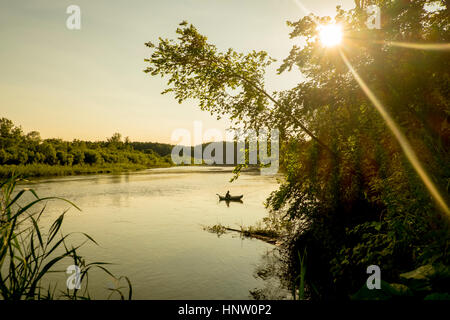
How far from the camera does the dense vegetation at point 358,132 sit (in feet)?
13.8

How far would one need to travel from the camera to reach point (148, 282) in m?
9.62

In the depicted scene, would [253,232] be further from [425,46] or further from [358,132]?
[425,46]

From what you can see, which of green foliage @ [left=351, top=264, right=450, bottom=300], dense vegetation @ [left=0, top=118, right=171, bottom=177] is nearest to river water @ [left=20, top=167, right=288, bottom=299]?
green foliage @ [left=351, top=264, right=450, bottom=300]

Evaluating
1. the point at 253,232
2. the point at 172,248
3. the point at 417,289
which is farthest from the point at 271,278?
the point at 417,289

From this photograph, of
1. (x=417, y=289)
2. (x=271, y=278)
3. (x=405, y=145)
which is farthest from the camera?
(x=271, y=278)

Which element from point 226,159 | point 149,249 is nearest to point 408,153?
point 149,249

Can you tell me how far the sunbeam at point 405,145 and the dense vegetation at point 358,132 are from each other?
0.07 metres

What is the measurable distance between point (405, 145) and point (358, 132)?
2019 millimetres

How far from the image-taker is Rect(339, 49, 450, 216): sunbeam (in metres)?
3.76

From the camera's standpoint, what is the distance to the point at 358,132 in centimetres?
649

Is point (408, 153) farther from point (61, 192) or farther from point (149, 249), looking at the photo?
point (61, 192)

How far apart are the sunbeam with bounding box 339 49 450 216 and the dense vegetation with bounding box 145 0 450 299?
69 mm
